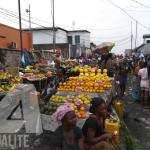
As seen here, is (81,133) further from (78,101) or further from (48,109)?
(78,101)

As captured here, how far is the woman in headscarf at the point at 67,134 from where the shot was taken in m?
5.03

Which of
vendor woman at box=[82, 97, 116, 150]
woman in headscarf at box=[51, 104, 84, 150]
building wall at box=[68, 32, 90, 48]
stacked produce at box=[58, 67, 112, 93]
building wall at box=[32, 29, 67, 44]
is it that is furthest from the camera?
building wall at box=[68, 32, 90, 48]

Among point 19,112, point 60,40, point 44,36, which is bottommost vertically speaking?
point 19,112

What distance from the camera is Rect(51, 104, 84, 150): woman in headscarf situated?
5.03 meters

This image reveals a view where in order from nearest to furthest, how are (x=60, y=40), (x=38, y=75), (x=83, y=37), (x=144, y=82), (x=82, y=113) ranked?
1. (x=82, y=113)
2. (x=144, y=82)
3. (x=38, y=75)
4. (x=60, y=40)
5. (x=83, y=37)

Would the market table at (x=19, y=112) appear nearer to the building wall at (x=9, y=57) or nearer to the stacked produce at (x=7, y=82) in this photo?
the stacked produce at (x=7, y=82)

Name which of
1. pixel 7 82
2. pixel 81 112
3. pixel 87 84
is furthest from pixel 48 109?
pixel 7 82

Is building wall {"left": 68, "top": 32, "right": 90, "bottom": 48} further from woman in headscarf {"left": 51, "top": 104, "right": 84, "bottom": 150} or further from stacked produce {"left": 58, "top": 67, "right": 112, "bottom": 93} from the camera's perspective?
woman in headscarf {"left": 51, "top": 104, "right": 84, "bottom": 150}

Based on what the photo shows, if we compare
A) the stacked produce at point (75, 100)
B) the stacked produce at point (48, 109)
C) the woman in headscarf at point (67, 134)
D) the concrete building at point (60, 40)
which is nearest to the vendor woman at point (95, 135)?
the woman in headscarf at point (67, 134)

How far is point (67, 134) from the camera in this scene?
5.10 metres

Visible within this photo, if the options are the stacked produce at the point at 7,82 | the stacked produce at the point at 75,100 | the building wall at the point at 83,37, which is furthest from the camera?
the building wall at the point at 83,37

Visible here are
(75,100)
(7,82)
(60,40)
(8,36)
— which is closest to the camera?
(75,100)

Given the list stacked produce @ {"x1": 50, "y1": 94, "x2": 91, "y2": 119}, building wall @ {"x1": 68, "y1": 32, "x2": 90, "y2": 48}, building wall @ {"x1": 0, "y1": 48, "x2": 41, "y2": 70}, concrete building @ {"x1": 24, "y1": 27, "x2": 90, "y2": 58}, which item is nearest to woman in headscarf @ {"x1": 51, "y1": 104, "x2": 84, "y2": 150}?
stacked produce @ {"x1": 50, "y1": 94, "x2": 91, "y2": 119}

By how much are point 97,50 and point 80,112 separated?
1001 cm
